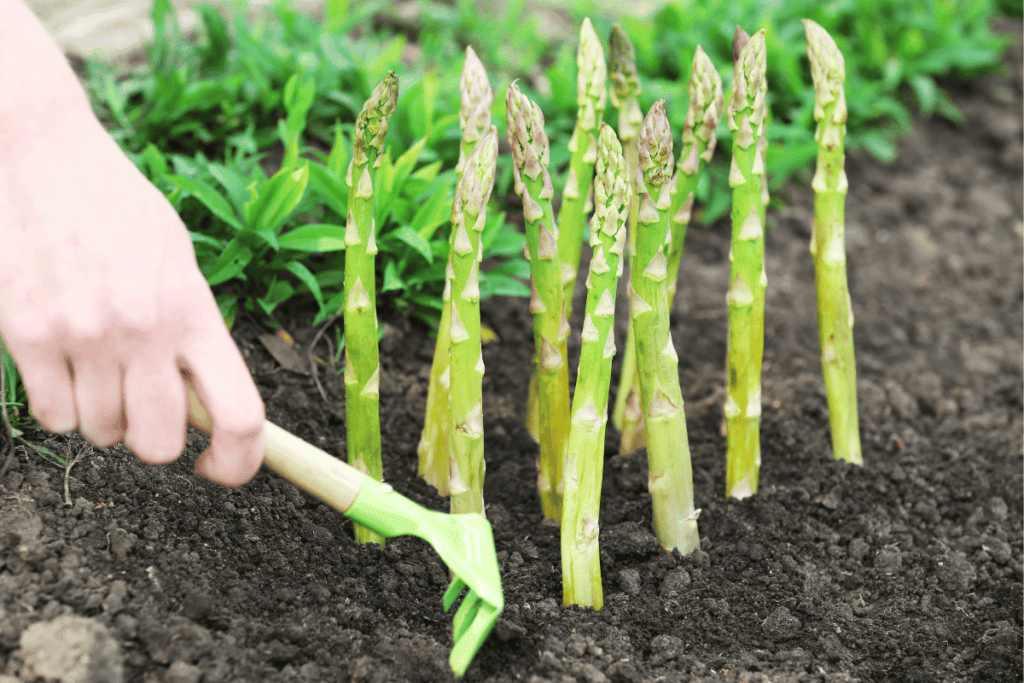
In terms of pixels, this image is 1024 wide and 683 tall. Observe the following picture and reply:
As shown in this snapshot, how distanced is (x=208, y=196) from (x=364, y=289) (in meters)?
0.79

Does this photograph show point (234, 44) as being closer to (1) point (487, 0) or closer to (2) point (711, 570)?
(1) point (487, 0)

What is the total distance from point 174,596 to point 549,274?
2.95 ft

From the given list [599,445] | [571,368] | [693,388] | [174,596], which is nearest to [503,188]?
[571,368]

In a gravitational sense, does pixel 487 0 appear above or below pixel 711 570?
above

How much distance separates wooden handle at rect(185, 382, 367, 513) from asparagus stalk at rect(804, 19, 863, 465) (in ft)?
3.91

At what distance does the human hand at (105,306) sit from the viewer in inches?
46.6

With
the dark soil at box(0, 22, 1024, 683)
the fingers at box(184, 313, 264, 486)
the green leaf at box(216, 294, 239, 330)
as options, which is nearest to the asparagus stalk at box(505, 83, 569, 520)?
the dark soil at box(0, 22, 1024, 683)

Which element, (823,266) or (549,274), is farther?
(823,266)

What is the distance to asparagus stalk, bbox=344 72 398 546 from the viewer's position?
151cm

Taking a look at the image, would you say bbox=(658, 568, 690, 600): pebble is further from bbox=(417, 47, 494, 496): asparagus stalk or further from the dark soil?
bbox=(417, 47, 494, 496): asparagus stalk

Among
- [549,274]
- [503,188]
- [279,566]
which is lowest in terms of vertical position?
[279,566]

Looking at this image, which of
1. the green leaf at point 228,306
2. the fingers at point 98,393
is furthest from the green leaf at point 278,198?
the fingers at point 98,393

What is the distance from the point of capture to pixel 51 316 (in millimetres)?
1182

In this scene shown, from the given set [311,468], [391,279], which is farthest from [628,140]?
[311,468]
